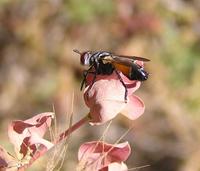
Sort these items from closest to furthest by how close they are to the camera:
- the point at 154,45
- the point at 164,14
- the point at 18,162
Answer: the point at 18,162 < the point at 164,14 < the point at 154,45

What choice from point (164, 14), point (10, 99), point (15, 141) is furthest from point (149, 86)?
point (15, 141)

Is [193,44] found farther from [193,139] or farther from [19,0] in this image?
[19,0]

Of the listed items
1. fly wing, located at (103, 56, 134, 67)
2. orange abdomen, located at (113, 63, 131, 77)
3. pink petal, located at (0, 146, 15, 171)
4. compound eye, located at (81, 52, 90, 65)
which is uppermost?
fly wing, located at (103, 56, 134, 67)

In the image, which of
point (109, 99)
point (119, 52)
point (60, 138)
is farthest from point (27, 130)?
point (119, 52)

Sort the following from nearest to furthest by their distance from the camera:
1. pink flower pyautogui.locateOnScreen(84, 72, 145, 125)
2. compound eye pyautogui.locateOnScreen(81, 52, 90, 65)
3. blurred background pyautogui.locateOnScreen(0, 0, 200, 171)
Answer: pink flower pyautogui.locateOnScreen(84, 72, 145, 125)
compound eye pyautogui.locateOnScreen(81, 52, 90, 65)
blurred background pyautogui.locateOnScreen(0, 0, 200, 171)

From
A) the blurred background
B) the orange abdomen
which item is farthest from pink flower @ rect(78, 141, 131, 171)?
the blurred background

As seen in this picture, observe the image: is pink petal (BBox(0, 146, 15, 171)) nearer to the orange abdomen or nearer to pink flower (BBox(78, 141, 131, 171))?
pink flower (BBox(78, 141, 131, 171))

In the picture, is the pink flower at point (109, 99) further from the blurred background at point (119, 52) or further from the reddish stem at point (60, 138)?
the blurred background at point (119, 52)

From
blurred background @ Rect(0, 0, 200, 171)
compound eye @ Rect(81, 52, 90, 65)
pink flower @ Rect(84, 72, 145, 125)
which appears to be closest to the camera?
pink flower @ Rect(84, 72, 145, 125)
